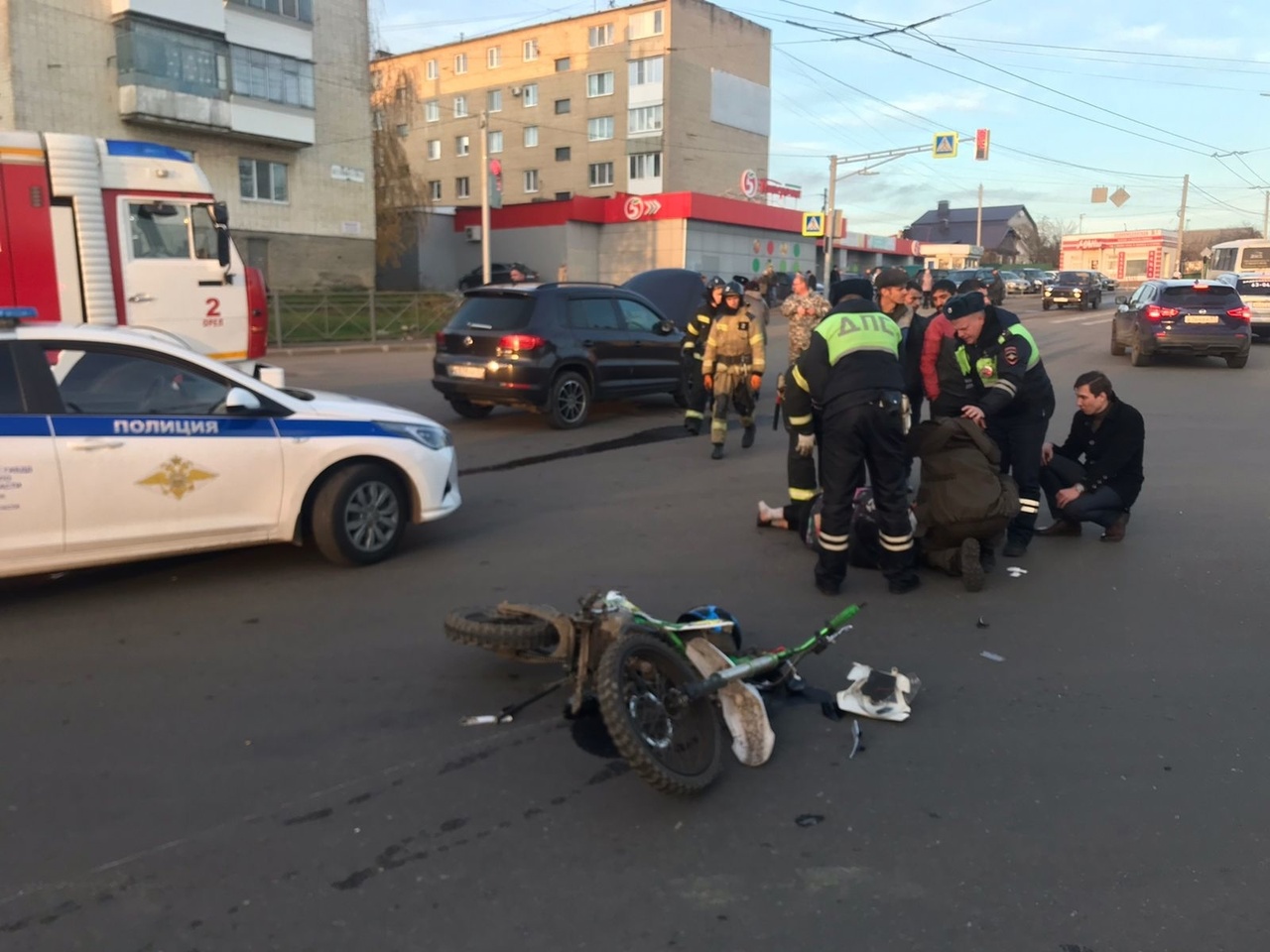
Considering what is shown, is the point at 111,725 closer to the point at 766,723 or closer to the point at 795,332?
the point at 766,723

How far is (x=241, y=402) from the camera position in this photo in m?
5.79

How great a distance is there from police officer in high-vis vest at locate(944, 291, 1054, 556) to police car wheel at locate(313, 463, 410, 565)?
363 centimetres

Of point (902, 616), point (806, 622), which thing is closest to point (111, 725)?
point (806, 622)

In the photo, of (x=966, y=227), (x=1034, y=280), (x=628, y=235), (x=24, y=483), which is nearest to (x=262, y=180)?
(x=628, y=235)

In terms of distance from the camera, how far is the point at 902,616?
18.2 ft

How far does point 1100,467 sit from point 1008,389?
1.26m

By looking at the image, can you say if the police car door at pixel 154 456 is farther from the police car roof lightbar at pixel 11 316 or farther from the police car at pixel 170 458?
the police car roof lightbar at pixel 11 316

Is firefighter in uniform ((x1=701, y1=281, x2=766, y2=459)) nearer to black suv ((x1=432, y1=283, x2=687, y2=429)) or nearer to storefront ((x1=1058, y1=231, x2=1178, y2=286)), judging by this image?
black suv ((x1=432, y1=283, x2=687, y2=429))

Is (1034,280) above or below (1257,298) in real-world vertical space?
above

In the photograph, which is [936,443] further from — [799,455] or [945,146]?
[945,146]

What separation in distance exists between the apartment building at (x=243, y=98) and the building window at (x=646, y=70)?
66.6 feet

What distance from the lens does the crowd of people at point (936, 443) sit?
567 cm

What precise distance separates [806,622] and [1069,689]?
1322mm

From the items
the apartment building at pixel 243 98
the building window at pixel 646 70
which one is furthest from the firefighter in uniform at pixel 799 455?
the building window at pixel 646 70
